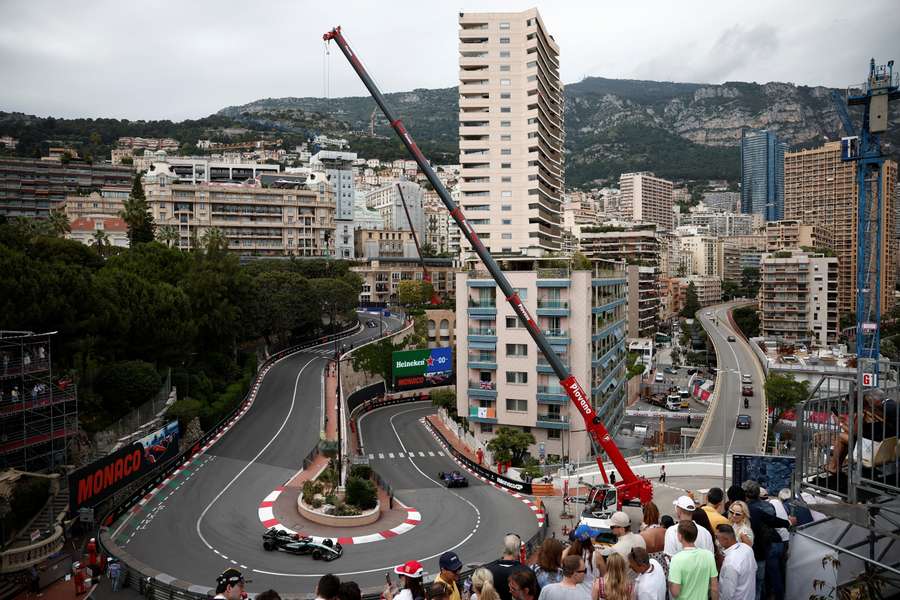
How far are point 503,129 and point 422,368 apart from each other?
31.1 m

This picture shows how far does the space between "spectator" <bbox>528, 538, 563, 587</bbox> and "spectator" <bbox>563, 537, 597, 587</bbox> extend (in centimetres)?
13

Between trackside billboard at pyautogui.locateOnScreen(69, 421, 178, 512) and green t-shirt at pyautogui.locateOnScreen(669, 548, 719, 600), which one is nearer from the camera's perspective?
green t-shirt at pyautogui.locateOnScreen(669, 548, 719, 600)

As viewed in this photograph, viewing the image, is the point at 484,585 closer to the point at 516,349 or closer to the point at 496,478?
the point at 496,478

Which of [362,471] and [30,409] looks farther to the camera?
[362,471]

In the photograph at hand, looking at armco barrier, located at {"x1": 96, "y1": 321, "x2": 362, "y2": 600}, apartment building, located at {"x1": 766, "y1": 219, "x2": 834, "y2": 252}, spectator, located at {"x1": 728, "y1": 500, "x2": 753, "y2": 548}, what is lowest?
armco barrier, located at {"x1": 96, "y1": 321, "x2": 362, "y2": 600}

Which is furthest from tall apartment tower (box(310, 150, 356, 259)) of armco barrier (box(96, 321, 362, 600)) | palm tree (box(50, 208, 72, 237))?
armco barrier (box(96, 321, 362, 600))

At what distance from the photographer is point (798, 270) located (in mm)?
100938

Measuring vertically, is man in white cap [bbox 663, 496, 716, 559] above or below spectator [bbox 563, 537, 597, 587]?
above

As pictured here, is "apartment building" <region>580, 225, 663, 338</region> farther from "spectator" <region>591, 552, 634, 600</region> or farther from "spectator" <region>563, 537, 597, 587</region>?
"spectator" <region>591, 552, 634, 600</region>

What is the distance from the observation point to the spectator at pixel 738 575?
7.48 metres

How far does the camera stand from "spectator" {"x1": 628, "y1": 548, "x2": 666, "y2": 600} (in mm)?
6961

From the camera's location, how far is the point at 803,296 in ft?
333

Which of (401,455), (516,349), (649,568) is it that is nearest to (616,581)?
(649,568)

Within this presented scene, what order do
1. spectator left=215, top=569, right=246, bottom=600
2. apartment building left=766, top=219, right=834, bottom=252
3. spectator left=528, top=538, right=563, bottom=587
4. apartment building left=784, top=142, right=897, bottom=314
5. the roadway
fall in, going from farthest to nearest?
apartment building left=784, top=142, right=897, bottom=314, apartment building left=766, top=219, right=834, bottom=252, the roadway, spectator left=528, top=538, right=563, bottom=587, spectator left=215, top=569, right=246, bottom=600
